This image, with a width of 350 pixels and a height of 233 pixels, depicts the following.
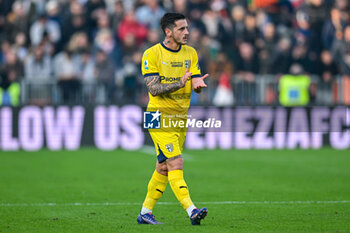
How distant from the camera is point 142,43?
22.2m

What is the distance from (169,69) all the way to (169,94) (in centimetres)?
29

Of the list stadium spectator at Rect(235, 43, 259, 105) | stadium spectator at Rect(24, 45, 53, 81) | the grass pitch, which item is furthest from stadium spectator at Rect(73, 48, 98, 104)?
stadium spectator at Rect(235, 43, 259, 105)

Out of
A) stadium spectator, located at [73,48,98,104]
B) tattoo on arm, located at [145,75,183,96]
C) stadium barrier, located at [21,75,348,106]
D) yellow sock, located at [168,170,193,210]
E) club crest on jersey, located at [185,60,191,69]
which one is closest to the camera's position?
yellow sock, located at [168,170,193,210]

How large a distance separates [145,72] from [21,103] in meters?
13.1

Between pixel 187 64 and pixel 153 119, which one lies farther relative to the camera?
pixel 187 64

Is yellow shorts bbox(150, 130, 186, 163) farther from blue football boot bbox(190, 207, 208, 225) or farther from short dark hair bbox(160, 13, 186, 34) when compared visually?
short dark hair bbox(160, 13, 186, 34)

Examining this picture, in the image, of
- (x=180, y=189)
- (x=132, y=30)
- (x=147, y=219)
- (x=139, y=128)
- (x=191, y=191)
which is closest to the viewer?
(x=180, y=189)

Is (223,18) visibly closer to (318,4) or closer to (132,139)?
(318,4)

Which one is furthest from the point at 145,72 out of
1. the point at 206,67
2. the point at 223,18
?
the point at 223,18

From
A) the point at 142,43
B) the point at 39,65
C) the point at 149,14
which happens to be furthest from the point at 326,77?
the point at 39,65

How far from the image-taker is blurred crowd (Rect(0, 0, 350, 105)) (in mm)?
21109

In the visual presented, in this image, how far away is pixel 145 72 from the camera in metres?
8.56

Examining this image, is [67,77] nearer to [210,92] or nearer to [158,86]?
[210,92]

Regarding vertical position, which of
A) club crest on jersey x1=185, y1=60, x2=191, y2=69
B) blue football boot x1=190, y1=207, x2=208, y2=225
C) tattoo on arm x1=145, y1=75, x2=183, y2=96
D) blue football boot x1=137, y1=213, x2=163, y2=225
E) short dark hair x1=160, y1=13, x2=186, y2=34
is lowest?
blue football boot x1=137, y1=213, x2=163, y2=225
